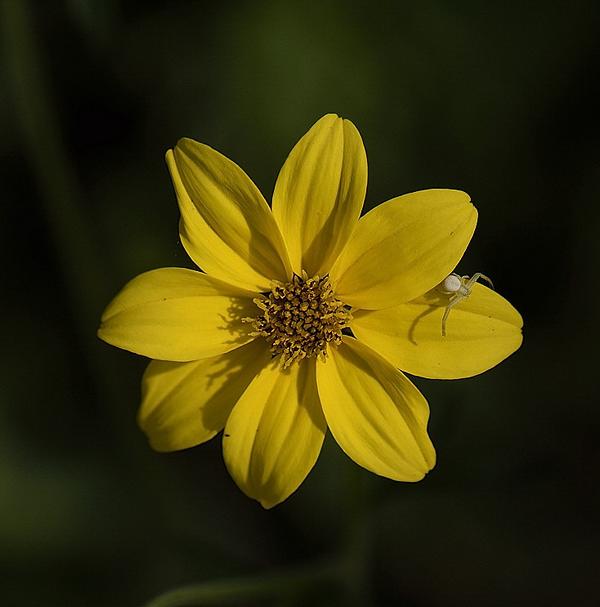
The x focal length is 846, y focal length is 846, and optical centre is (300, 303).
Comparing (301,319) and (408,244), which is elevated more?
(408,244)

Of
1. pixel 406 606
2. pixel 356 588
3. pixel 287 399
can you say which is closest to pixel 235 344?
pixel 287 399

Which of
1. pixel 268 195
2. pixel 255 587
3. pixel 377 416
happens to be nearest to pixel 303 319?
pixel 377 416

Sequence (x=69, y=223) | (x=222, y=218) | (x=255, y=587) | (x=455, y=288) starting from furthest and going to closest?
(x=69, y=223)
(x=255, y=587)
(x=222, y=218)
(x=455, y=288)

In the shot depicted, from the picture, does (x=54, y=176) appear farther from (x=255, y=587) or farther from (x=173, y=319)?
(x=255, y=587)

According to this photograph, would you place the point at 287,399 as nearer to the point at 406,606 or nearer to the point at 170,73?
the point at 406,606

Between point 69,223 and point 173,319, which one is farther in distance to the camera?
point 69,223

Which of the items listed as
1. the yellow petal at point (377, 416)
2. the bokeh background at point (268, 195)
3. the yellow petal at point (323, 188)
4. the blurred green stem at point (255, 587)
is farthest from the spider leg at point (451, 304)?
the bokeh background at point (268, 195)

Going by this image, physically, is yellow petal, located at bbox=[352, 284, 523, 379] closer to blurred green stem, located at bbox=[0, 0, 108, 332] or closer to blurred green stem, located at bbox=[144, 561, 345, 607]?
blurred green stem, located at bbox=[144, 561, 345, 607]
